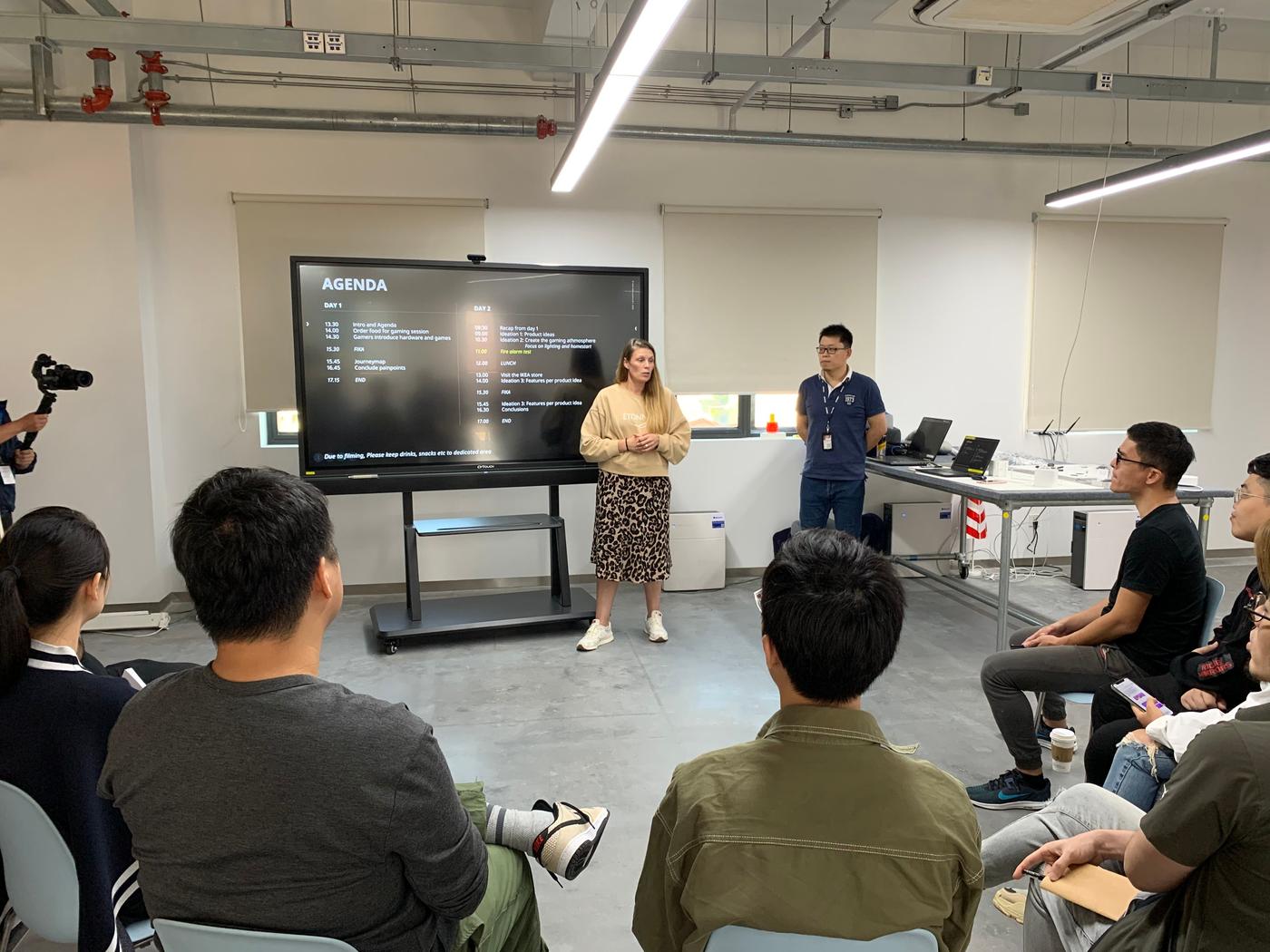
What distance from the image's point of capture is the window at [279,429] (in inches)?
200

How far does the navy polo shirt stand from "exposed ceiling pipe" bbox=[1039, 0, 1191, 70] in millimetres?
1965

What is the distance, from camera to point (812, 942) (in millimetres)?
984

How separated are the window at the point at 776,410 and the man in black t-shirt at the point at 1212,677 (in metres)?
3.39

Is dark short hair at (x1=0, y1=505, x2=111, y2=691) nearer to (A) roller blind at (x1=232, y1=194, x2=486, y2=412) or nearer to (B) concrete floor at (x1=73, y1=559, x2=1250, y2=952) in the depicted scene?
(B) concrete floor at (x1=73, y1=559, x2=1250, y2=952)

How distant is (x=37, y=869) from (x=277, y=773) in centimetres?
79

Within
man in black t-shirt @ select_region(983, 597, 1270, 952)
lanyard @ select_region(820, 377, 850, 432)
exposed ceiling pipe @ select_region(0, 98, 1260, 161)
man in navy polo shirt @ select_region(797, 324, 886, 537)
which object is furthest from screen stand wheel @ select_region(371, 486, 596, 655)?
man in black t-shirt @ select_region(983, 597, 1270, 952)

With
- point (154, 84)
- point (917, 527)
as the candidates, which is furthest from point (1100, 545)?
point (154, 84)

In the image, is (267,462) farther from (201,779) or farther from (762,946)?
(762,946)

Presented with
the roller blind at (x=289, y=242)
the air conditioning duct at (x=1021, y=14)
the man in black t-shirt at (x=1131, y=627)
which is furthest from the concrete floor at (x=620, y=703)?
the air conditioning duct at (x=1021, y=14)

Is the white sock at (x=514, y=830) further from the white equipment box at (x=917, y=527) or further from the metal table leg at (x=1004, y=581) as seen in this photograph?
the white equipment box at (x=917, y=527)

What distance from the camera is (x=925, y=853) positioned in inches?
40.4

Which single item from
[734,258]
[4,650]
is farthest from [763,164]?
[4,650]

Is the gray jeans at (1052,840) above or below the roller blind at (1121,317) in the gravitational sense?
below

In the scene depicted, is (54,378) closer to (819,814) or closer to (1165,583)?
(819,814)
